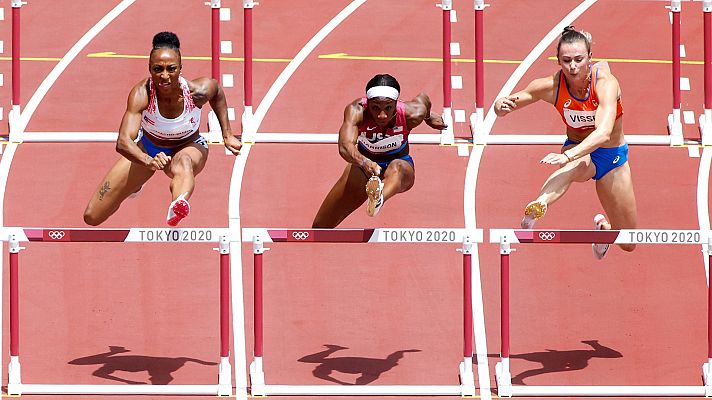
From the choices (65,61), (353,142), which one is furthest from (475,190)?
(65,61)

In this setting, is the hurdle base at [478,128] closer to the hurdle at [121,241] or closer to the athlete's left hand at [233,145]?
the athlete's left hand at [233,145]

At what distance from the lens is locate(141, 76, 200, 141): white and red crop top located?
16203 mm

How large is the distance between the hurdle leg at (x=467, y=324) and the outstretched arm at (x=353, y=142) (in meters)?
0.96

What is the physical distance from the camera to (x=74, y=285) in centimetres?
1739

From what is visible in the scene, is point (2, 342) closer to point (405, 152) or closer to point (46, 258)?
point (46, 258)

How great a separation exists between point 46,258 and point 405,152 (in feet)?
11.9

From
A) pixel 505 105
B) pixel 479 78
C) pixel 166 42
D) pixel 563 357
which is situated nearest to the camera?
pixel 166 42

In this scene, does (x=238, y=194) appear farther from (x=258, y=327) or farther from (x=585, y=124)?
(x=585, y=124)

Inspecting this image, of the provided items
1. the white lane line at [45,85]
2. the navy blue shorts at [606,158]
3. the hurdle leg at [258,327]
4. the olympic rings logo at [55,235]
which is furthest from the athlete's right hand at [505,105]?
the white lane line at [45,85]

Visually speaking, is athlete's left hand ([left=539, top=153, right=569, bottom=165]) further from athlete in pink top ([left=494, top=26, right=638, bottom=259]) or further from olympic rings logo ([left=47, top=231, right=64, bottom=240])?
olympic rings logo ([left=47, top=231, right=64, bottom=240])

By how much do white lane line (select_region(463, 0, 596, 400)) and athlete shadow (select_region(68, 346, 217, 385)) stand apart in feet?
7.47

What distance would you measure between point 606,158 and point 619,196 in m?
0.34

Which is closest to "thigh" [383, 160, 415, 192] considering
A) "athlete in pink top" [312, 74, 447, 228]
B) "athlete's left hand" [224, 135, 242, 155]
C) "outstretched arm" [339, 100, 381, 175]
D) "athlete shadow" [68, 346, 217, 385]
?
"athlete in pink top" [312, 74, 447, 228]

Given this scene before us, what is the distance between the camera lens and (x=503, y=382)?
1588 centimetres
